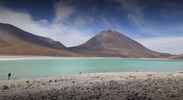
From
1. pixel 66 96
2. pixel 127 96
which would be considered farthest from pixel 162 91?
pixel 66 96

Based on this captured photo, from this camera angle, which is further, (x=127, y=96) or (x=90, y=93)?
(x=90, y=93)

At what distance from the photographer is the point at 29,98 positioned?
34.4ft

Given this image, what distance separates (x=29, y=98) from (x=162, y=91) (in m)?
4.96

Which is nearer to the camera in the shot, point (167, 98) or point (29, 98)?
point (167, 98)

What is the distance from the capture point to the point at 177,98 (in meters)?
9.69

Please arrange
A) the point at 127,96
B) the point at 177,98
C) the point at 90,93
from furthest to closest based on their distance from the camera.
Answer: the point at 90,93, the point at 127,96, the point at 177,98

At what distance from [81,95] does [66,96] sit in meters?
0.56

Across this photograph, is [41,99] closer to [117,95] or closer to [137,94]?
[117,95]

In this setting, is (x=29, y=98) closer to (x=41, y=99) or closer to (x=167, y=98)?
(x=41, y=99)

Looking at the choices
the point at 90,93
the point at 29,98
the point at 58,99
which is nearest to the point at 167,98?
the point at 90,93

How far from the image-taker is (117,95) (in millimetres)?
10656

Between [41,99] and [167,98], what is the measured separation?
425 cm

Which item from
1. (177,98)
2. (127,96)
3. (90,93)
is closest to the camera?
(177,98)

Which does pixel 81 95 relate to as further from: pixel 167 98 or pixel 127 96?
pixel 167 98
